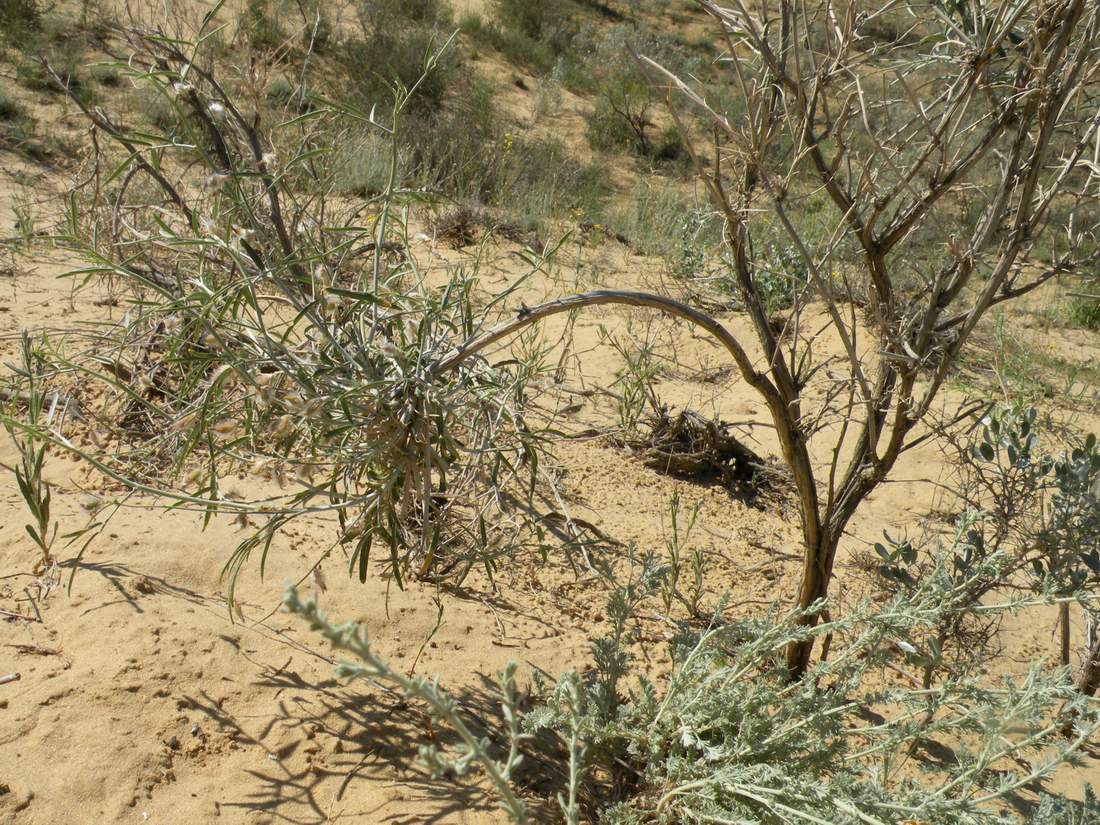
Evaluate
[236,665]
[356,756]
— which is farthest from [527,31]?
[356,756]

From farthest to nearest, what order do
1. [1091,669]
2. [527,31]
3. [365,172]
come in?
[527,31] < [365,172] < [1091,669]

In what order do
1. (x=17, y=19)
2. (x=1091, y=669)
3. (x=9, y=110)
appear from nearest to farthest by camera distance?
(x=1091, y=669) < (x=9, y=110) < (x=17, y=19)

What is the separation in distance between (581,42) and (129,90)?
7225 millimetres

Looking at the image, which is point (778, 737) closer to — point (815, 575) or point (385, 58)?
point (815, 575)

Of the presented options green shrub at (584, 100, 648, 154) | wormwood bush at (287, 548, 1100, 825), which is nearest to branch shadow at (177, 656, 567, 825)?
wormwood bush at (287, 548, 1100, 825)

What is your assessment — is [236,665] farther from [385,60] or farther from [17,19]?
[385,60]

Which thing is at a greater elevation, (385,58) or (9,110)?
(385,58)

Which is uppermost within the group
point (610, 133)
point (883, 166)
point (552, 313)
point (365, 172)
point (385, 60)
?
point (883, 166)

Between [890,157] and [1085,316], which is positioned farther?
[1085,316]

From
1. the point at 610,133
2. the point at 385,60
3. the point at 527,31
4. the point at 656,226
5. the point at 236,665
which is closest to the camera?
the point at 236,665

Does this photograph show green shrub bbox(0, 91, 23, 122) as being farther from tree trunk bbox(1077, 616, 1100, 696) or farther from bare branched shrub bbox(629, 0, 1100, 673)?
tree trunk bbox(1077, 616, 1100, 696)

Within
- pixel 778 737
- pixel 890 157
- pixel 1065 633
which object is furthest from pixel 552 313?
pixel 1065 633

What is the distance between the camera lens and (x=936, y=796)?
146 cm

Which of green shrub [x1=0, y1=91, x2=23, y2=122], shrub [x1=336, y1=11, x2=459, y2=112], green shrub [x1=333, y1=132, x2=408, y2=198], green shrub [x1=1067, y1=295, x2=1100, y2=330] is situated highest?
shrub [x1=336, y1=11, x2=459, y2=112]
